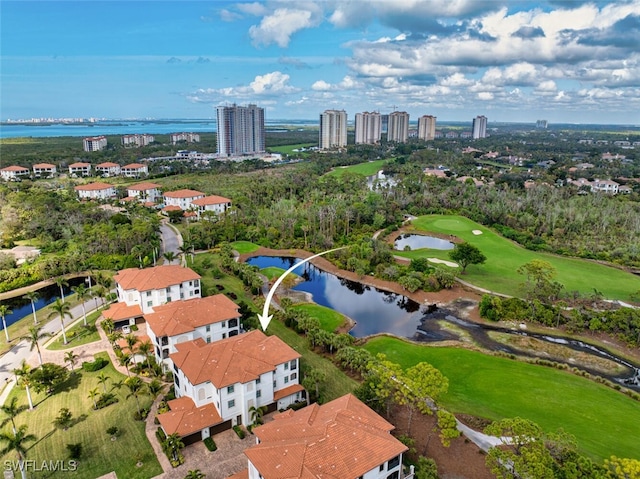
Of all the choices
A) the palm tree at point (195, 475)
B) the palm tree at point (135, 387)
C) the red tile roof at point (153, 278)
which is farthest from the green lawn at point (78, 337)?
the palm tree at point (195, 475)

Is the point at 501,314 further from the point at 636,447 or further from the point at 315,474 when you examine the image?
the point at 315,474

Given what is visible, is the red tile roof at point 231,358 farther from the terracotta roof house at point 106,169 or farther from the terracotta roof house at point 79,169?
the terracotta roof house at point 79,169

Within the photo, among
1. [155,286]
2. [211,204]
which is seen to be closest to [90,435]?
[155,286]

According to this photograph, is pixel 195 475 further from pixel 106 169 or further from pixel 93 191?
pixel 106 169

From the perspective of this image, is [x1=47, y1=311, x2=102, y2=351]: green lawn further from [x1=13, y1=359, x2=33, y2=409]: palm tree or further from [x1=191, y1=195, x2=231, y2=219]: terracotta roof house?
[x1=191, y1=195, x2=231, y2=219]: terracotta roof house

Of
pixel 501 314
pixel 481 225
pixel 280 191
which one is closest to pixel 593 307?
pixel 501 314

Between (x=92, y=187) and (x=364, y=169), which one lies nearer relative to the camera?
(x=92, y=187)

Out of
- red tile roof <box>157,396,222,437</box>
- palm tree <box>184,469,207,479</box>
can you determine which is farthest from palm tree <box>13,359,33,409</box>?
palm tree <box>184,469,207,479</box>
